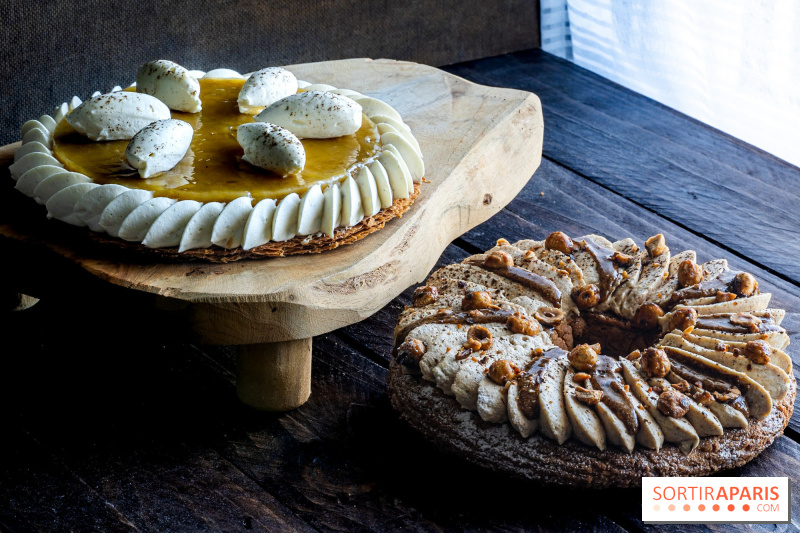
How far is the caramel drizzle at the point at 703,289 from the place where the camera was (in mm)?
1909

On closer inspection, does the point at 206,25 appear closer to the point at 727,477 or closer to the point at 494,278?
the point at 494,278

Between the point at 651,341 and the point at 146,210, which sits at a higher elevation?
the point at 146,210

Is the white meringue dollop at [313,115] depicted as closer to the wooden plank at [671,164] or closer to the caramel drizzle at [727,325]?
the caramel drizzle at [727,325]

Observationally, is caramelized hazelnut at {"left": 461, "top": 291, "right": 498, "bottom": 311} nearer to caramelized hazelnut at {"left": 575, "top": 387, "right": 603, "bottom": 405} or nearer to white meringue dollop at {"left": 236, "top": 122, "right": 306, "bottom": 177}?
caramelized hazelnut at {"left": 575, "top": 387, "right": 603, "bottom": 405}

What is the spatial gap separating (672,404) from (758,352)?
0.23m

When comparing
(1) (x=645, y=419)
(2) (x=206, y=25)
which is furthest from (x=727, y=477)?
(2) (x=206, y=25)

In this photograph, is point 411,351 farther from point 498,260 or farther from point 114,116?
point 114,116

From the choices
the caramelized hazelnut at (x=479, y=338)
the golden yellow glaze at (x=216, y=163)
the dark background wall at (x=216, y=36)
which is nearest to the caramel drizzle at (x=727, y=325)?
the caramelized hazelnut at (x=479, y=338)

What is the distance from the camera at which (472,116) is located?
2436mm

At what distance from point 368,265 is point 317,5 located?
1.80 metres

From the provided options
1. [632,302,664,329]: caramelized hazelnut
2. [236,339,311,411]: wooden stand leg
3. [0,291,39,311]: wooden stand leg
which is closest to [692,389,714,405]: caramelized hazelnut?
[632,302,664,329]: caramelized hazelnut

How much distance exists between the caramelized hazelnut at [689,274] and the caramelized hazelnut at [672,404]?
384 mm

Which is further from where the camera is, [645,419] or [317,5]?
[317,5]

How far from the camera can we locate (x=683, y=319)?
71.2 inches
